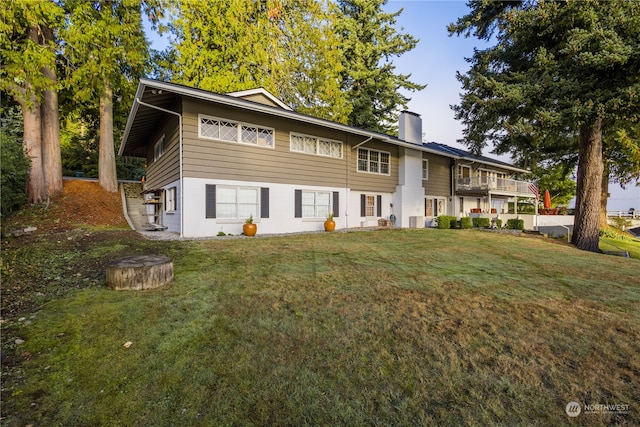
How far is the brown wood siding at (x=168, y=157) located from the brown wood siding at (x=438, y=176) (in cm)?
1429

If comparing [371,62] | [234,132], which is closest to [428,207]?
[234,132]

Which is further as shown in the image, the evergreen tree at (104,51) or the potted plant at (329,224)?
the potted plant at (329,224)

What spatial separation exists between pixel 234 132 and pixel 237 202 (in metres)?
2.61

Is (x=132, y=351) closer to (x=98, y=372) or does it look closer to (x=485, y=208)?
(x=98, y=372)

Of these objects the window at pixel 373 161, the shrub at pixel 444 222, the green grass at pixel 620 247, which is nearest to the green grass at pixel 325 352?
the green grass at pixel 620 247

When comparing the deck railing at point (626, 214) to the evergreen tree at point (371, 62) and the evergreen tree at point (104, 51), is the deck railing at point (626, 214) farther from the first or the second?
the evergreen tree at point (104, 51)

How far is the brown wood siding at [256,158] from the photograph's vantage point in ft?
31.8

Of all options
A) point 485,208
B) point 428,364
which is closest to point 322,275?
point 428,364

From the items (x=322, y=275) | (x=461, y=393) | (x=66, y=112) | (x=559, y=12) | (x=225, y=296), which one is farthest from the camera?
(x=66, y=112)

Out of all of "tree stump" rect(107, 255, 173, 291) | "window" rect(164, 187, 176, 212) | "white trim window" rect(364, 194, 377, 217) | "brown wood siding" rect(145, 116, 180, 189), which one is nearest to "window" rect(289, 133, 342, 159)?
"white trim window" rect(364, 194, 377, 217)

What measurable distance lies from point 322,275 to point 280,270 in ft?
2.81

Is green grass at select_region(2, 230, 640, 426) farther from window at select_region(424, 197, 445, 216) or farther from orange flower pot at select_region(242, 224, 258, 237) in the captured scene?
window at select_region(424, 197, 445, 216)

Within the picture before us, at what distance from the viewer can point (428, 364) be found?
2480 mm

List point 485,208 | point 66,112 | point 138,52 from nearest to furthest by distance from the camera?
point 138,52 → point 66,112 → point 485,208
